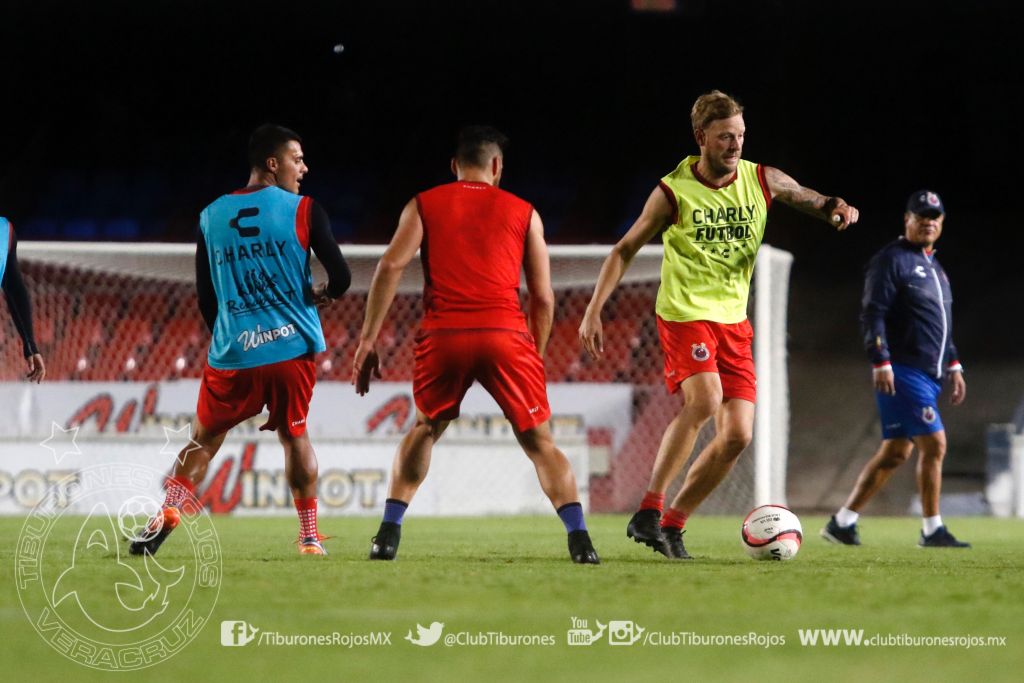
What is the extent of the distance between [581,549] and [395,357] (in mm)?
8114

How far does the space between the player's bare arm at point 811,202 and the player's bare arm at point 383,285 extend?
1.46 meters

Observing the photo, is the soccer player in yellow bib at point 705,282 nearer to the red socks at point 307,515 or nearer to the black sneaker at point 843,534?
the red socks at point 307,515

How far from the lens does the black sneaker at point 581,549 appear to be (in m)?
4.77

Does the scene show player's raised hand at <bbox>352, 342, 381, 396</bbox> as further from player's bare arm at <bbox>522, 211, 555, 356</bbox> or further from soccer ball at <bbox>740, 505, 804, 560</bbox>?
soccer ball at <bbox>740, 505, 804, 560</bbox>

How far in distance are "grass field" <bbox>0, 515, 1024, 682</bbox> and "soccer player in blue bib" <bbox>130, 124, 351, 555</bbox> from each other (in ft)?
1.69

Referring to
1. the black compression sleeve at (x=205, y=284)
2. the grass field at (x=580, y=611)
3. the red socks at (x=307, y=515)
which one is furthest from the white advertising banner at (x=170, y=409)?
the black compression sleeve at (x=205, y=284)

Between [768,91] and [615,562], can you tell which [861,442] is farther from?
[615,562]

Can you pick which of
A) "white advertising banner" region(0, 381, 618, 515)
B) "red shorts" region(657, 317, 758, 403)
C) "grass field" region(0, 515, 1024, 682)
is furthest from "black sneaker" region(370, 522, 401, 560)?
"white advertising banner" region(0, 381, 618, 515)

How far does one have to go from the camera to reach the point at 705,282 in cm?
515

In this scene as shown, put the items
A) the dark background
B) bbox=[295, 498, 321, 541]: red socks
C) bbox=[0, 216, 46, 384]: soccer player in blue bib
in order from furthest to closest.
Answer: the dark background < bbox=[0, 216, 46, 384]: soccer player in blue bib < bbox=[295, 498, 321, 541]: red socks

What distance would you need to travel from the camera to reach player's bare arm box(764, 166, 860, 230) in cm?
482

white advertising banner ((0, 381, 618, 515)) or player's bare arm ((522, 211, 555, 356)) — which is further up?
player's bare arm ((522, 211, 555, 356))

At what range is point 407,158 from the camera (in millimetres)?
16203

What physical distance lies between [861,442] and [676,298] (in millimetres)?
8026
